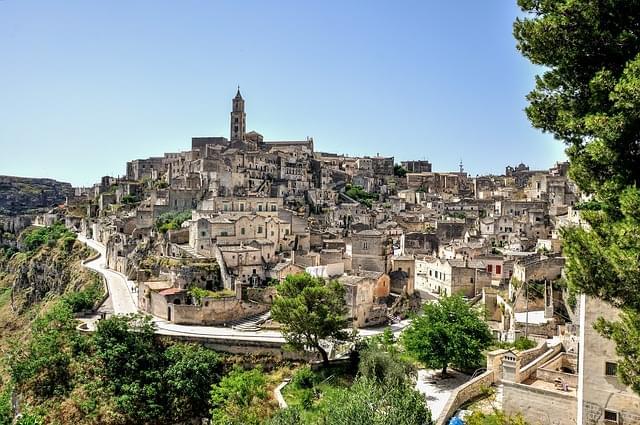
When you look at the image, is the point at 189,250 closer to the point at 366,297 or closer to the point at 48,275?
the point at 366,297

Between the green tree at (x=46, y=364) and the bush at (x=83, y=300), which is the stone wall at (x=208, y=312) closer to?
the green tree at (x=46, y=364)

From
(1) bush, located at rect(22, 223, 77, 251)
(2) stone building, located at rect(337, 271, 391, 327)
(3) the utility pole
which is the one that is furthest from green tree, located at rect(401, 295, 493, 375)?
(1) bush, located at rect(22, 223, 77, 251)

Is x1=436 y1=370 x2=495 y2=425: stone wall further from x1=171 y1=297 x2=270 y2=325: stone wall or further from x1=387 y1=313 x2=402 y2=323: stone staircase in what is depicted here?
x1=171 y1=297 x2=270 y2=325: stone wall

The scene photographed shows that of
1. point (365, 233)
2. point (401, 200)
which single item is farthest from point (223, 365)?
point (401, 200)

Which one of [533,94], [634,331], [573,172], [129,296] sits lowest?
[129,296]

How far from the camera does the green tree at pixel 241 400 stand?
24766mm

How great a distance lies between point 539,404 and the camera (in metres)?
15.5

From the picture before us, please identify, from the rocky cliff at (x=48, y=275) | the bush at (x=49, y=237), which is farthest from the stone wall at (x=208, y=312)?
the bush at (x=49, y=237)

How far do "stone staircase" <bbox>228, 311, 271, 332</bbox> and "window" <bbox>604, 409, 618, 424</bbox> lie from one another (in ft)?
87.5

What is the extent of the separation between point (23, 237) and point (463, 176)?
8375cm

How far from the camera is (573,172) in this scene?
33.0 ft

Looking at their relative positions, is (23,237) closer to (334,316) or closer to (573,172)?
(334,316)

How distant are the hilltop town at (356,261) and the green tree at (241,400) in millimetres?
5022

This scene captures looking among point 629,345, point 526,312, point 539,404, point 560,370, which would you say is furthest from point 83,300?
point 629,345
